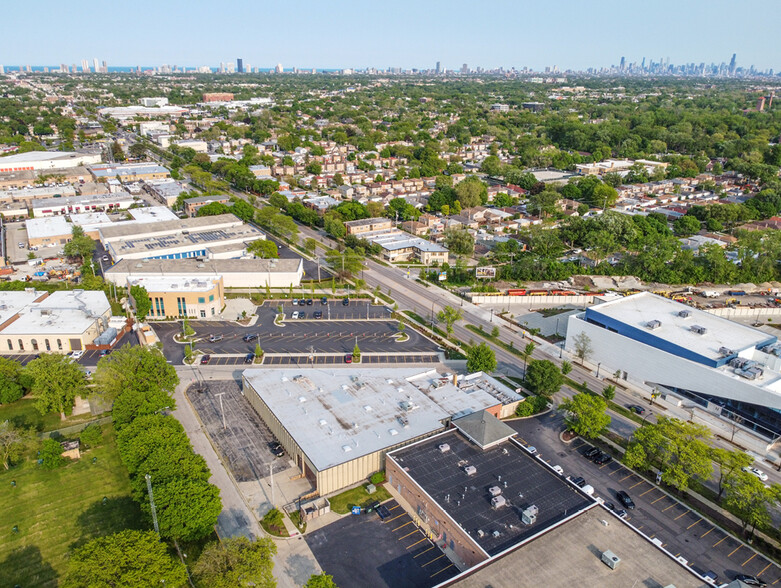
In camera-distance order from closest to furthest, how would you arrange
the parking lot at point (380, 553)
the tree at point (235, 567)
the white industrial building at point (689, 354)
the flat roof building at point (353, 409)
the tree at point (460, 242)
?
the tree at point (235, 567) < the parking lot at point (380, 553) < the flat roof building at point (353, 409) < the white industrial building at point (689, 354) < the tree at point (460, 242)

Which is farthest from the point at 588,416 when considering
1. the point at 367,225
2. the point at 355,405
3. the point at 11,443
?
the point at 367,225

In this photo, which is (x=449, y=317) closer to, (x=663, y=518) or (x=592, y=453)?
(x=592, y=453)

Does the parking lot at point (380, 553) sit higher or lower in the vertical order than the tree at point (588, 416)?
lower

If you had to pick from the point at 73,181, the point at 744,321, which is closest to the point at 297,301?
the point at 744,321

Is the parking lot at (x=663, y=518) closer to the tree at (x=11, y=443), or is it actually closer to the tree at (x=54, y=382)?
the tree at (x=54, y=382)

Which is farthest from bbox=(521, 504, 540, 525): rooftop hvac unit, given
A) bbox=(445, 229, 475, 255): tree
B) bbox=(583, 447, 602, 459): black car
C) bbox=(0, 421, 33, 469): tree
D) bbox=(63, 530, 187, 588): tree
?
bbox=(445, 229, 475, 255): tree

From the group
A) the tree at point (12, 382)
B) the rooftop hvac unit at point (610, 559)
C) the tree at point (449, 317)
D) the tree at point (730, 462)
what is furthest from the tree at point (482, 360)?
the tree at point (12, 382)
